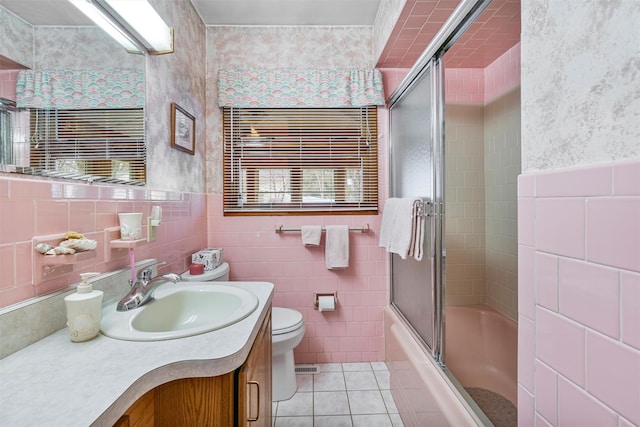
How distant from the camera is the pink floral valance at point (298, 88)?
2.10 m

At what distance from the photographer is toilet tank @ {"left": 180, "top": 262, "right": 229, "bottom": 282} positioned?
1.68 meters

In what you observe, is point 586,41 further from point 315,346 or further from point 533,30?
point 315,346

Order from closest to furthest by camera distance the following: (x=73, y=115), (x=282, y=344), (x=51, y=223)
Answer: (x=51, y=223) < (x=73, y=115) < (x=282, y=344)

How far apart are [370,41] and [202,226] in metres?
1.80

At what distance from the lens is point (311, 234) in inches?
82.2

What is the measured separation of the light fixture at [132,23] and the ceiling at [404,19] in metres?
0.80

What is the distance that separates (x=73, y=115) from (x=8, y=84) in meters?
0.22

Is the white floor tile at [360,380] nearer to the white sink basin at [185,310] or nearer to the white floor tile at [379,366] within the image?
the white floor tile at [379,366]

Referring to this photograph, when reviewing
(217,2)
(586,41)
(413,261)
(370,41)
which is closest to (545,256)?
(586,41)

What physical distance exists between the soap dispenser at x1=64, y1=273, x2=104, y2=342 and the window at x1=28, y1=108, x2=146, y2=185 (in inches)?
15.0

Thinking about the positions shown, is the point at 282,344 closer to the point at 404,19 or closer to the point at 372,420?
the point at 372,420

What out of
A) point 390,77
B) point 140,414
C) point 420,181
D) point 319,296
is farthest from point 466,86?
point 140,414

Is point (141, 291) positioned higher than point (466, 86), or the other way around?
point (466, 86)

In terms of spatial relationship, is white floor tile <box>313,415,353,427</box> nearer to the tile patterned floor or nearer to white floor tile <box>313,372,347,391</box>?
the tile patterned floor
